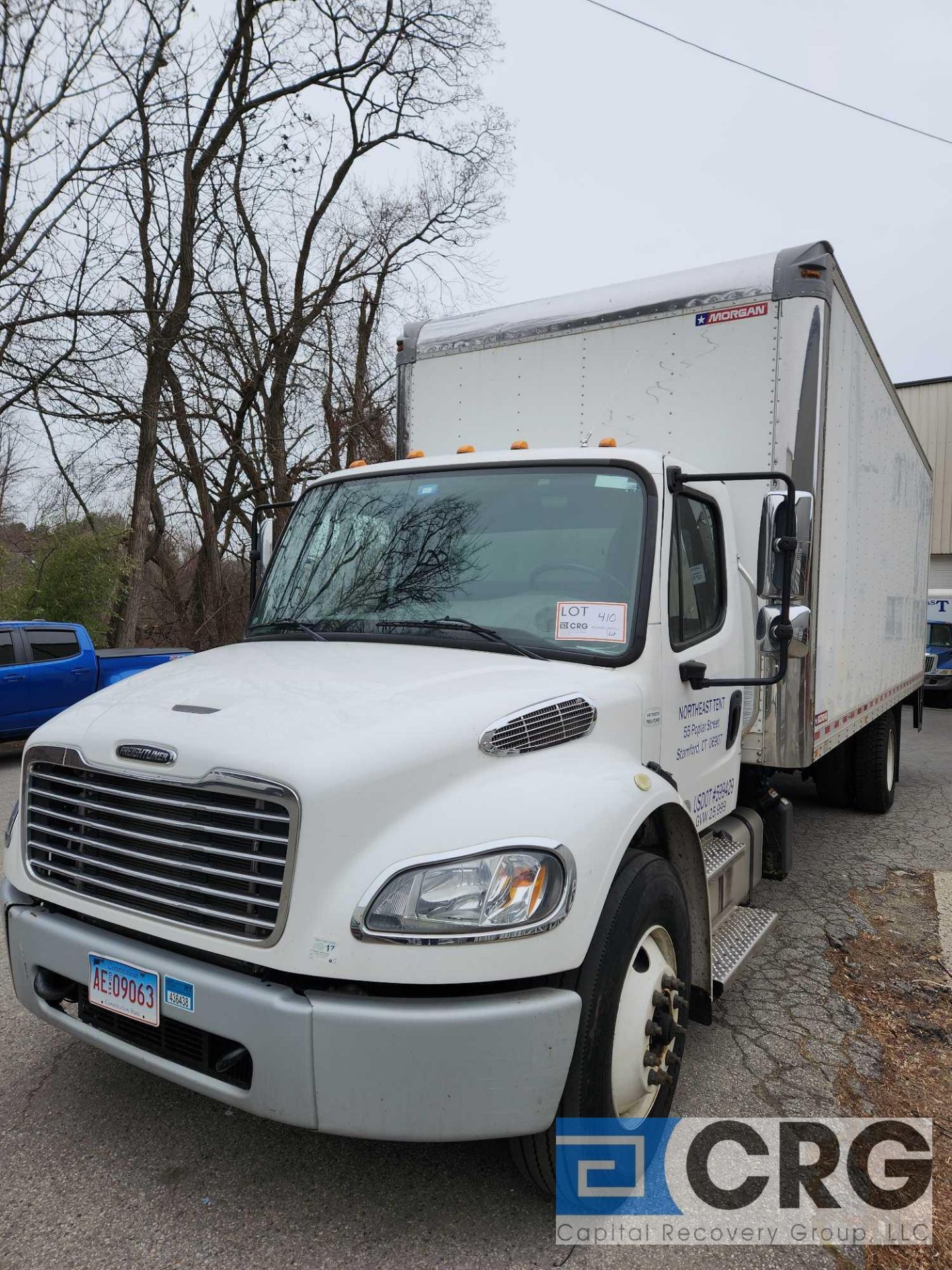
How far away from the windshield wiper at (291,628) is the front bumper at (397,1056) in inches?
56.4

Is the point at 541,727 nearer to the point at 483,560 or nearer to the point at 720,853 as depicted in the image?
the point at 483,560

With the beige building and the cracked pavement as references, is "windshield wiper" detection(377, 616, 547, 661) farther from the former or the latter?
the beige building

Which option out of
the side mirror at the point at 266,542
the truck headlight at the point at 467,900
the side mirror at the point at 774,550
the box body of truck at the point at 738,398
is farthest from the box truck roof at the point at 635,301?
the truck headlight at the point at 467,900

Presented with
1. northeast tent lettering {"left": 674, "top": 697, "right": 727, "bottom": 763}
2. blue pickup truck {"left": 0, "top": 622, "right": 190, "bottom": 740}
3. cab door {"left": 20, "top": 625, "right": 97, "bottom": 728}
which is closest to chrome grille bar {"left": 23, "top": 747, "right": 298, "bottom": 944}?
northeast tent lettering {"left": 674, "top": 697, "right": 727, "bottom": 763}

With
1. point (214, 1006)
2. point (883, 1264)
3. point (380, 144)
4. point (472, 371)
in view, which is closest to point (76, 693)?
point (472, 371)

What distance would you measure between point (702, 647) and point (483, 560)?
38.9 inches

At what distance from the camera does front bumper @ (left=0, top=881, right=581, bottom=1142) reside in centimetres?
229

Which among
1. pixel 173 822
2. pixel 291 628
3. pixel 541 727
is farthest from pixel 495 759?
pixel 291 628

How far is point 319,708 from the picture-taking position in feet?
8.91

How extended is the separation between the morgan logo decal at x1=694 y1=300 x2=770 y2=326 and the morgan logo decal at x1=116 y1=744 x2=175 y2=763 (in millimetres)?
3333

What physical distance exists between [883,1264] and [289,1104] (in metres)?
1.70

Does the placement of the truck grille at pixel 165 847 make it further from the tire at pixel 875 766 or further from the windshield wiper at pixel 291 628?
the tire at pixel 875 766

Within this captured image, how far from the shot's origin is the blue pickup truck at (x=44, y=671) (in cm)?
1097

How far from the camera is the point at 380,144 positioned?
873 inches
